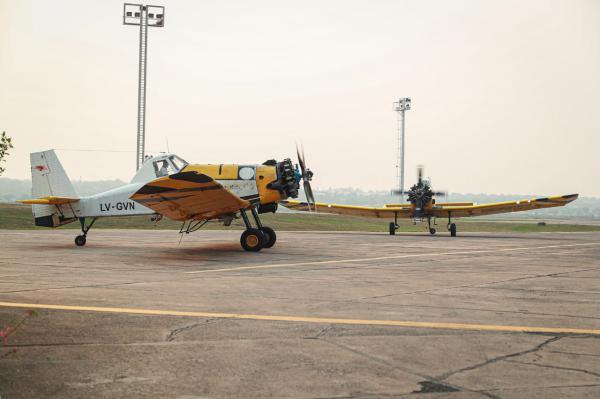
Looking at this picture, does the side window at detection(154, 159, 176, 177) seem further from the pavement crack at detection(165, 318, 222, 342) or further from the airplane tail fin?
the pavement crack at detection(165, 318, 222, 342)

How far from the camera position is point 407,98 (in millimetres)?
67250

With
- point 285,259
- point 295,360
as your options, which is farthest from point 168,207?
point 295,360

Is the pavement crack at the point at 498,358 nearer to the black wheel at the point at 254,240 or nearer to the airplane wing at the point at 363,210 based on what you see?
the black wheel at the point at 254,240

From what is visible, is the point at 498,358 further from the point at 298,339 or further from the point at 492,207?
the point at 492,207

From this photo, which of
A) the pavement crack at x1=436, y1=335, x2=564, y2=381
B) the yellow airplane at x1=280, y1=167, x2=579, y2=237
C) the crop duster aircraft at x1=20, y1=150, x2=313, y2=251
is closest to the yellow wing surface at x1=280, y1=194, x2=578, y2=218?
the yellow airplane at x1=280, y1=167, x2=579, y2=237

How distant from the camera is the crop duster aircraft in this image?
1644 centimetres

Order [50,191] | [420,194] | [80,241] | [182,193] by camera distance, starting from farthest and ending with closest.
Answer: [420,194]
[50,191]
[80,241]
[182,193]

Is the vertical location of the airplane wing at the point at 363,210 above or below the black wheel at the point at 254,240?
above

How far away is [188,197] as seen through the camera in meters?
16.6

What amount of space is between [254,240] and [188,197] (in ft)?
8.57

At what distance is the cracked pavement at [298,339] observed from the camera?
4211mm

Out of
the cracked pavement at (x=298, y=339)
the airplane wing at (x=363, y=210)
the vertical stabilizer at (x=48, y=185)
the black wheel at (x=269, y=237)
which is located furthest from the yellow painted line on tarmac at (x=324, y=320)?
the airplane wing at (x=363, y=210)

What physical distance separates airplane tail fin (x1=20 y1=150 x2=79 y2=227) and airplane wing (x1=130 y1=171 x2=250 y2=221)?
5047 millimetres

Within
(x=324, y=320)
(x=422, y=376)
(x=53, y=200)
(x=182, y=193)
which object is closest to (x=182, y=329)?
(x=324, y=320)
